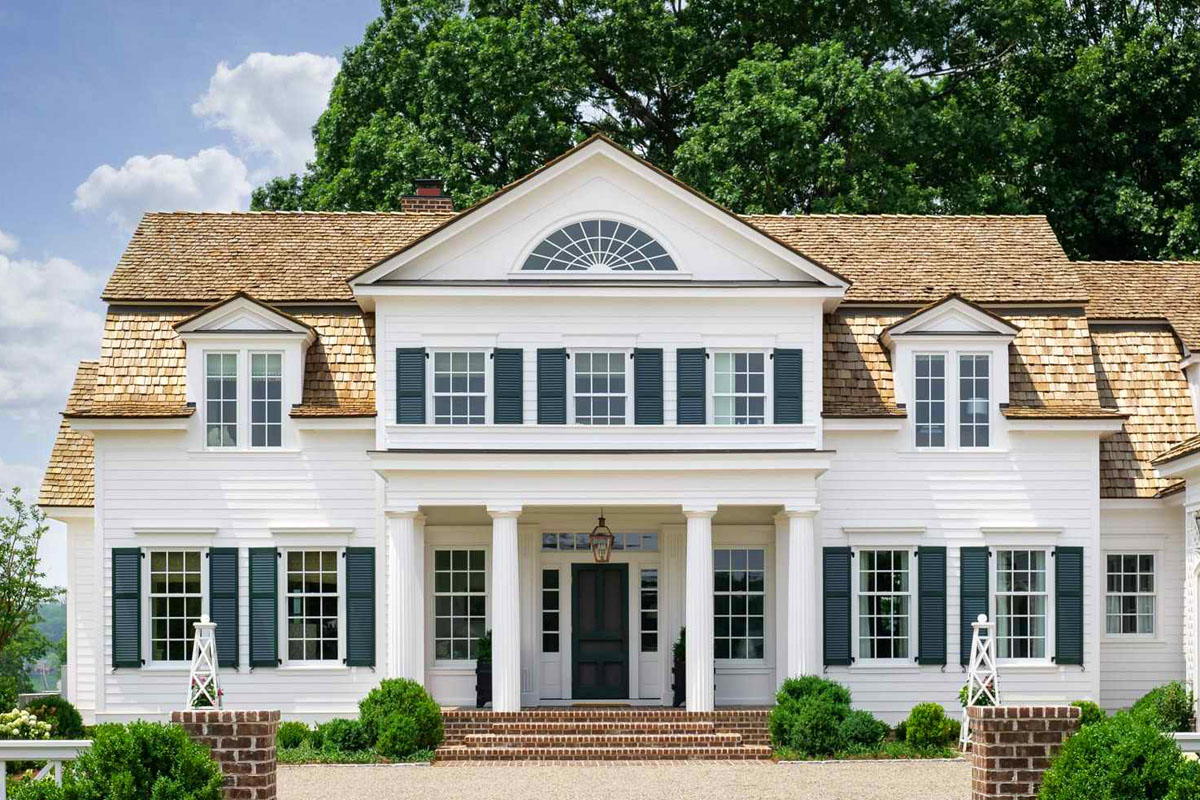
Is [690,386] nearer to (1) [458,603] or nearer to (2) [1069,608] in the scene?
(1) [458,603]

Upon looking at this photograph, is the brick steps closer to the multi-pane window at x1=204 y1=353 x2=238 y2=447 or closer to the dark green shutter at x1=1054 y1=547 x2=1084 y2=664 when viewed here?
the dark green shutter at x1=1054 y1=547 x2=1084 y2=664

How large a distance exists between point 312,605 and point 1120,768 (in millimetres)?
16069

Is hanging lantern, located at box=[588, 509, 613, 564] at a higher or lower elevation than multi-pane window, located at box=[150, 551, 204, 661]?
higher

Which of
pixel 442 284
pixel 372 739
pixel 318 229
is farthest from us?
pixel 318 229

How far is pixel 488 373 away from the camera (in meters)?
25.3

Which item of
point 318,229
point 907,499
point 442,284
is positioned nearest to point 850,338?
point 907,499

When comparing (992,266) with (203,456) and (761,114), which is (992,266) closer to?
(761,114)

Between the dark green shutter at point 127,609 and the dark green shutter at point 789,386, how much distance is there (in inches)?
413

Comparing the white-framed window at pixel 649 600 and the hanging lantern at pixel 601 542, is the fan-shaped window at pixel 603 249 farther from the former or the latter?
the white-framed window at pixel 649 600

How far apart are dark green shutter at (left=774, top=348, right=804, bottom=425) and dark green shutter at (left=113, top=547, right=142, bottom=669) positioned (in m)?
10.5

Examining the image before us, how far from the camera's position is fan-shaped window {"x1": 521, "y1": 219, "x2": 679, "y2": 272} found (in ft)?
83.5

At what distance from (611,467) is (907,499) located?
203 inches

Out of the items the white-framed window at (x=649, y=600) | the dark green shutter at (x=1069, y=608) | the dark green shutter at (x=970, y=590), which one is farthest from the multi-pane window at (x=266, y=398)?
the dark green shutter at (x=1069, y=608)

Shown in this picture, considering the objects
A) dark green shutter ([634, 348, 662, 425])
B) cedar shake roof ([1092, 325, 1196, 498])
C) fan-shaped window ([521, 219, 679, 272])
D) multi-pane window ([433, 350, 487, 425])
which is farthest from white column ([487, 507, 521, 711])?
cedar shake roof ([1092, 325, 1196, 498])
